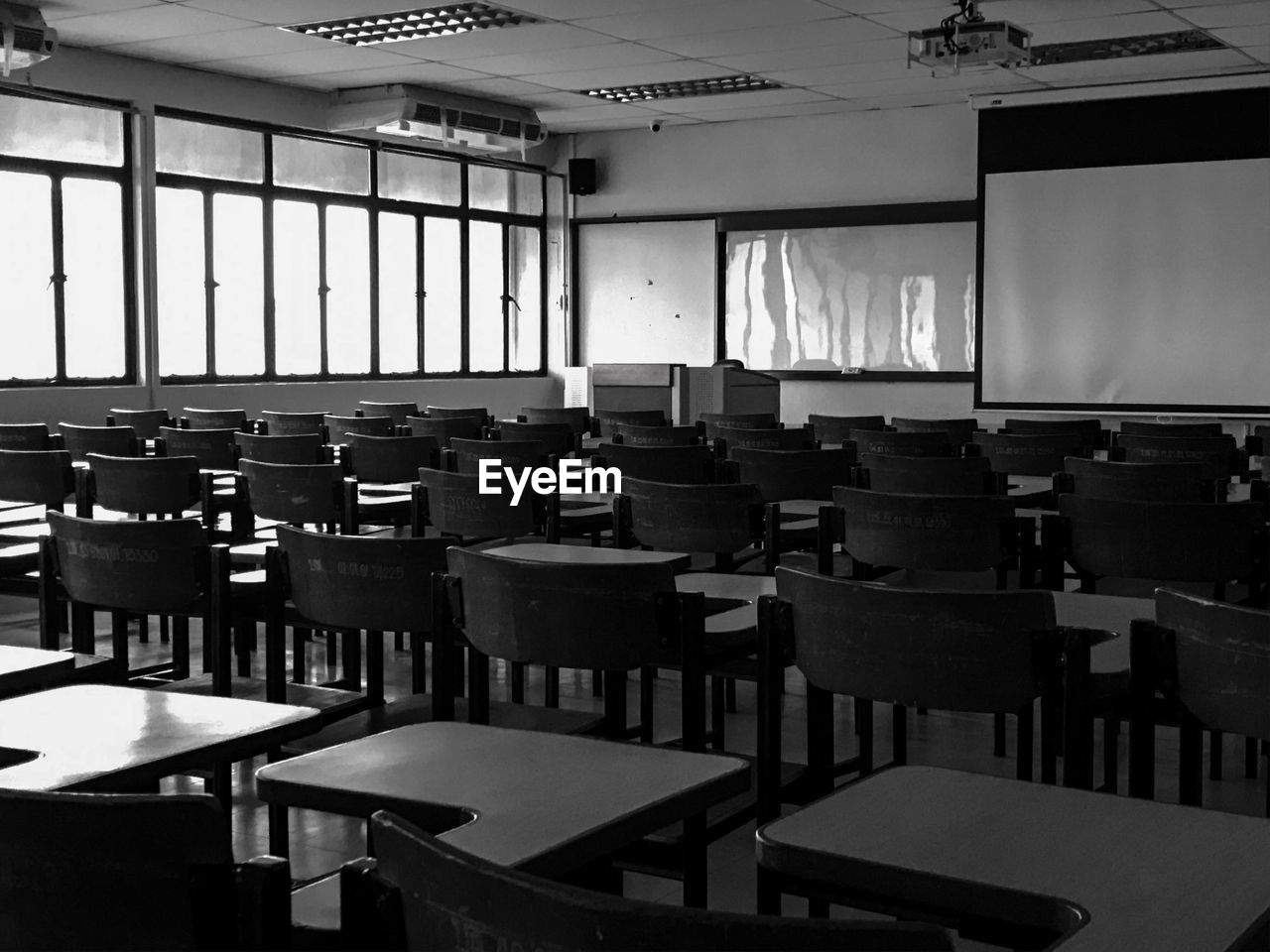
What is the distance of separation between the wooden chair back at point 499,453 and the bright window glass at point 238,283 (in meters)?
5.60

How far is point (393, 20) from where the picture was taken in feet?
30.5

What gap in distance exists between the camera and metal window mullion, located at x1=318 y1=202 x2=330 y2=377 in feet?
38.8

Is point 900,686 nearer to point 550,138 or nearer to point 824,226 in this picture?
point 824,226

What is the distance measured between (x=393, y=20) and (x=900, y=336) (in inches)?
210

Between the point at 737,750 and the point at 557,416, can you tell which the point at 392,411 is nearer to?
the point at 557,416

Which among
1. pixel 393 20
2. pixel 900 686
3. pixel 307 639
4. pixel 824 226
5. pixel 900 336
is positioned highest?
pixel 393 20

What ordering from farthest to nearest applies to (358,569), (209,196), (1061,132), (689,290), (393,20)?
(689,290)
(1061,132)
(209,196)
(393,20)
(358,569)

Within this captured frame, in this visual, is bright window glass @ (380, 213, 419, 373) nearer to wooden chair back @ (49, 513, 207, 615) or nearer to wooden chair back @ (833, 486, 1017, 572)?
wooden chair back @ (833, 486, 1017, 572)

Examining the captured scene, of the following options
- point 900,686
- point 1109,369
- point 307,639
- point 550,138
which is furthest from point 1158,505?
point 550,138

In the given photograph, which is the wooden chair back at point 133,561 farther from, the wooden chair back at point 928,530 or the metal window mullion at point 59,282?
the metal window mullion at point 59,282

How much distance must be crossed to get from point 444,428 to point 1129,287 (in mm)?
6323

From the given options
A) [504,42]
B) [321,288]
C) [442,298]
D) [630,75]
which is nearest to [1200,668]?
[504,42]

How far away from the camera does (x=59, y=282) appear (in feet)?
32.0

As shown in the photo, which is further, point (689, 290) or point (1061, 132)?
point (689, 290)
